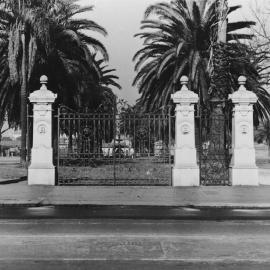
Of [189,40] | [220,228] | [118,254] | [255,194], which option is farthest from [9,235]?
[189,40]

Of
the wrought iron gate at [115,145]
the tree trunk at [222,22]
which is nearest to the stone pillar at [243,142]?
the wrought iron gate at [115,145]

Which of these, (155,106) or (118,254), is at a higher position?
(155,106)

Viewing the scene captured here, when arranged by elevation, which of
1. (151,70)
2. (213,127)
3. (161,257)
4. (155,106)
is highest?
(151,70)

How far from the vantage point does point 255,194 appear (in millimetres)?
15562

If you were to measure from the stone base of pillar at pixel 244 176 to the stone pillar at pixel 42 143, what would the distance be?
583cm

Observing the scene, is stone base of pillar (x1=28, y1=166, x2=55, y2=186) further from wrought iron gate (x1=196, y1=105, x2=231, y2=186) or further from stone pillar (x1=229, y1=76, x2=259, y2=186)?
stone pillar (x1=229, y1=76, x2=259, y2=186)

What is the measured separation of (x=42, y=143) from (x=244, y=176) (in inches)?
259

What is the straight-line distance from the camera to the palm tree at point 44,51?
87.9 feet

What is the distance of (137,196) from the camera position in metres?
15.1

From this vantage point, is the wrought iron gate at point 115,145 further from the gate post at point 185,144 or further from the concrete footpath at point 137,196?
the concrete footpath at point 137,196

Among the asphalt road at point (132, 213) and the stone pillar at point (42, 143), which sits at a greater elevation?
the stone pillar at point (42, 143)

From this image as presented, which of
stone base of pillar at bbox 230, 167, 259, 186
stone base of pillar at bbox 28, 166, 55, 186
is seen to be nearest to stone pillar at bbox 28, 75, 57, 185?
stone base of pillar at bbox 28, 166, 55, 186

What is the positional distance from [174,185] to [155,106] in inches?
608

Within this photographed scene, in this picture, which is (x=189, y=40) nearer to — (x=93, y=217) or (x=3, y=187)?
(x=3, y=187)
